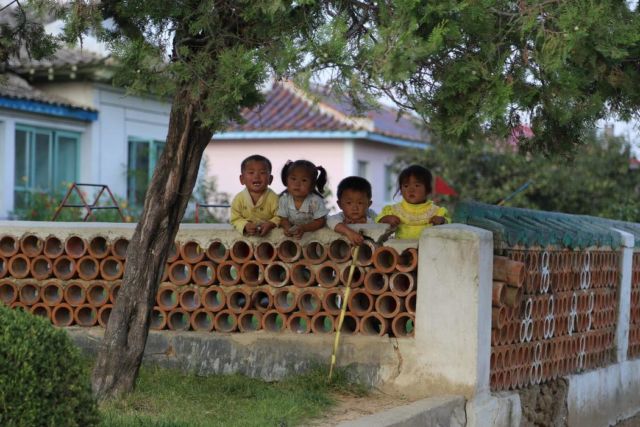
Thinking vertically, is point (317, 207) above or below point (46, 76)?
below

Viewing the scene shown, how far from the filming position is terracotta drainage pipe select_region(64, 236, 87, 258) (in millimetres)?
8344

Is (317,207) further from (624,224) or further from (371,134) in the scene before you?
(371,134)

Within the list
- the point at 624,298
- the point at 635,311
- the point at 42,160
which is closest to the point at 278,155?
the point at 42,160

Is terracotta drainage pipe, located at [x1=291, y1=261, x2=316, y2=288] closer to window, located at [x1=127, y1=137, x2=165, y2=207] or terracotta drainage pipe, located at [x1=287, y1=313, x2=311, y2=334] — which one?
terracotta drainage pipe, located at [x1=287, y1=313, x2=311, y2=334]

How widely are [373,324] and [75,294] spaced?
8.04 ft

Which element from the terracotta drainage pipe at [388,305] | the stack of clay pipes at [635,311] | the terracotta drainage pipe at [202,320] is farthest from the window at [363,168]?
the terracotta drainage pipe at [388,305]

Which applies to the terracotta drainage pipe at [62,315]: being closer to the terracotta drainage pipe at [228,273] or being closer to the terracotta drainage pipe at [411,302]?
the terracotta drainage pipe at [228,273]

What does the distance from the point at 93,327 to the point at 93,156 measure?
43.3 feet

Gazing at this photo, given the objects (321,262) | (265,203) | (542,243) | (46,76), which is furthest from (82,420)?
(46,76)

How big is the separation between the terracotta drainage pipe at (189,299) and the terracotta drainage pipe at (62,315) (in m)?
0.94

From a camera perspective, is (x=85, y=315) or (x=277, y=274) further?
(x=85, y=315)

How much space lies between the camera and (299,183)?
8281 millimetres

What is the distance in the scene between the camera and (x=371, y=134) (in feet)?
89.5

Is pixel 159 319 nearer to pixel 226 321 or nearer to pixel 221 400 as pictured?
pixel 226 321
